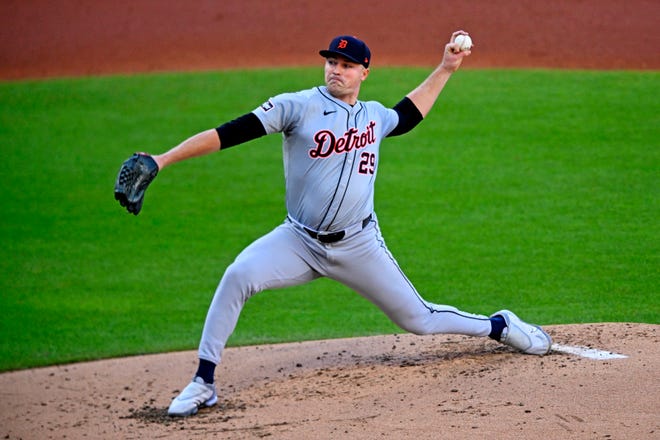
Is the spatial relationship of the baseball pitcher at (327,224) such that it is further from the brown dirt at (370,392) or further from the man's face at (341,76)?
the brown dirt at (370,392)


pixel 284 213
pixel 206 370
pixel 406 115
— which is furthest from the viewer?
pixel 284 213

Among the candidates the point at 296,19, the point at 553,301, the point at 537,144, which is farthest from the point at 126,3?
the point at 553,301

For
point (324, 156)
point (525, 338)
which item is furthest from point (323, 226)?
point (525, 338)

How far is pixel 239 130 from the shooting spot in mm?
4852

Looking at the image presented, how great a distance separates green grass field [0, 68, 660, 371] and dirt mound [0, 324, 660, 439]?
0.62 metres

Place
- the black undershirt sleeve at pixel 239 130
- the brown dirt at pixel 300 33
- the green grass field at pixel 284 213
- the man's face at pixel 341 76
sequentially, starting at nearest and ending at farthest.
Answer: the black undershirt sleeve at pixel 239 130
the man's face at pixel 341 76
the green grass field at pixel 284 213
the brown dirt at pixel 300 33

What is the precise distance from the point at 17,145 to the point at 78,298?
502 cm

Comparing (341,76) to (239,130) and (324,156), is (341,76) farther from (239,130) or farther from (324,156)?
(239,130)

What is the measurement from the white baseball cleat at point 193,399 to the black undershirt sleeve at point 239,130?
4.28 feet

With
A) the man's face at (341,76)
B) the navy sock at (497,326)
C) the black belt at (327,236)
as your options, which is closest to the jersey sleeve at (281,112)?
the man's face at (341,76)

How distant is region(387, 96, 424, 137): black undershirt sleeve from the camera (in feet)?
17.9

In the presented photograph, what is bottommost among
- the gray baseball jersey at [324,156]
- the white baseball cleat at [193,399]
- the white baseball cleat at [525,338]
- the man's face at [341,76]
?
the white baseball cleat at [193,399]

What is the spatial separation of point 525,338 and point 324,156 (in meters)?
1.48

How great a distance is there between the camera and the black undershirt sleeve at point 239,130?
4.80m
